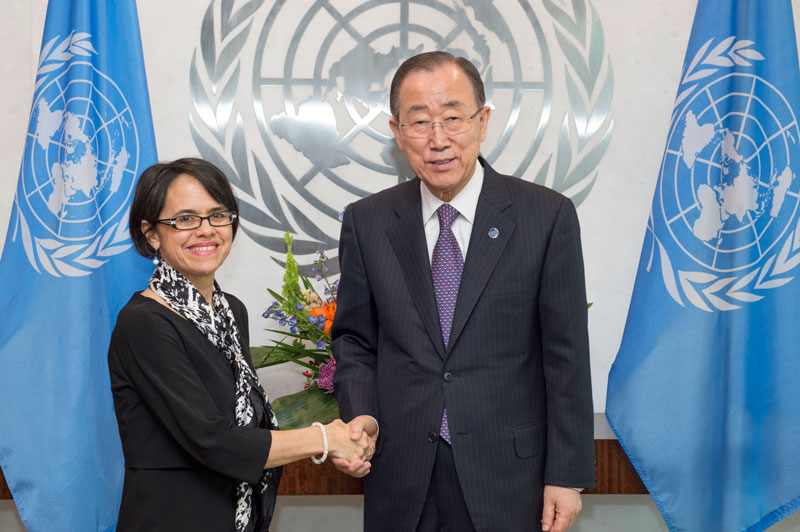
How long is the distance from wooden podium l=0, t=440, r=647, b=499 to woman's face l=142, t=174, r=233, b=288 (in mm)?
1109

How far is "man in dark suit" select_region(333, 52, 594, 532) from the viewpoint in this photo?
5.17 feet

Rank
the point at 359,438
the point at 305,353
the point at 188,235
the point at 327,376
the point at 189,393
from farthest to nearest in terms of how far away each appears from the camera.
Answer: the point at 305,353
the point at 327,376
the point at 359,438
the point at 188,235
the point at 189,393

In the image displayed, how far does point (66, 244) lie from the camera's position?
2490 millimetres

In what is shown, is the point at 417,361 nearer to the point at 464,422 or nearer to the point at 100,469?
the point at 464,422

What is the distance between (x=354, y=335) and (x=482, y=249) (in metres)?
0.41

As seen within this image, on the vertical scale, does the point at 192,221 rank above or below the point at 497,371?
above

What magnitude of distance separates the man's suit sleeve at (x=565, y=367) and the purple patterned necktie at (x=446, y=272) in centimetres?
20

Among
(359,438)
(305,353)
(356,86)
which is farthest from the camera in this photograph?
(356,86)

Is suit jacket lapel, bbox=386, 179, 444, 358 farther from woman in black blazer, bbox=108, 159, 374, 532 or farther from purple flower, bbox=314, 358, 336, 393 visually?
purple flower, bbox=314, 358, 336, 393

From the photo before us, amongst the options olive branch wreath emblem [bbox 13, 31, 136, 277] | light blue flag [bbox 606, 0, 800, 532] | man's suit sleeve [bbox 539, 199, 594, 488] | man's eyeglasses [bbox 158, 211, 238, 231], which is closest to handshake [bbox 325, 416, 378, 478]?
man's suit sleeve [bbox 539, 199, 594, 488]

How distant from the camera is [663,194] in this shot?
2.53 metres

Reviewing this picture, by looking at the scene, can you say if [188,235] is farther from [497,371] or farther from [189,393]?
[497,371]

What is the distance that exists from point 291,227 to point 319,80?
1.95 feet

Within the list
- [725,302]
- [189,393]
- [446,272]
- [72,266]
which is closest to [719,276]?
[725,302]
